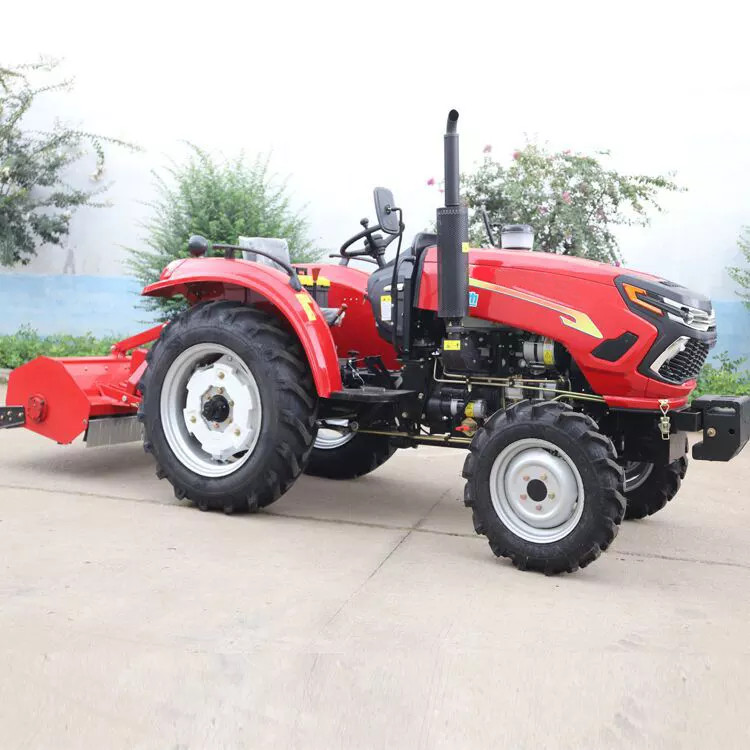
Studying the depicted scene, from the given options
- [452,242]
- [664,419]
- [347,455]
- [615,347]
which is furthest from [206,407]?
[664,419]

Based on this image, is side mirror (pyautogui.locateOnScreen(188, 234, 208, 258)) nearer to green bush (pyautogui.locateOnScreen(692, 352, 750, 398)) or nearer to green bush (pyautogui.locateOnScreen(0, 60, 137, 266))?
green bush (pyautogui.locateOnScreen(692, 352, 750, 398))

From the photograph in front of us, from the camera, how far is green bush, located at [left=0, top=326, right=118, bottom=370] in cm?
1024

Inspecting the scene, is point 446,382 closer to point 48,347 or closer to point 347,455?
point 347,455

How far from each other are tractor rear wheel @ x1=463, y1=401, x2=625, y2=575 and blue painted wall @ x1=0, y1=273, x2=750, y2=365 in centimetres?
786

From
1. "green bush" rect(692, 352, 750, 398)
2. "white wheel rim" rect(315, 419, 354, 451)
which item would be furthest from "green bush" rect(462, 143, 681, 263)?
"white wheel rim" rect(315, 419, 354, 451)

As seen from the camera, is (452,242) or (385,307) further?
(385,307)

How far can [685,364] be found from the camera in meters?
3.85

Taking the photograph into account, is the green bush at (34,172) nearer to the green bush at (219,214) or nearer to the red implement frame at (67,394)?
the green bush at (219,214)

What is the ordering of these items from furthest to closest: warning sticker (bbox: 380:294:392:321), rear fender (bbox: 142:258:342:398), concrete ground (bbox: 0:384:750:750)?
warning sticker (bbox: 380:294:392:321), rear fender (bbox: 142:258:342:398), concrete ground (bbox: 0:384:750:750)

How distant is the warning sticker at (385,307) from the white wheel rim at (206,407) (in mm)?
699

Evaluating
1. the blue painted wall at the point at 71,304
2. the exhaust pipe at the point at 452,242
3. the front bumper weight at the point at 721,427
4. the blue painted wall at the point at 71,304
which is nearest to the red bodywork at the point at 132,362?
the exhaust pipe at the point at 452,242

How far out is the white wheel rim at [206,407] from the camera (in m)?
4.44

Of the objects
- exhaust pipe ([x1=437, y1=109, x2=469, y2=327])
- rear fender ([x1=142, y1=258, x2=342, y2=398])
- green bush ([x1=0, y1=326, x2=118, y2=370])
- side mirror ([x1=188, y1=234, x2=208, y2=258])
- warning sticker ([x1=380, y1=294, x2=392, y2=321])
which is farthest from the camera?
green bush ([x1=0, y1=326, x2=118, y2=370])

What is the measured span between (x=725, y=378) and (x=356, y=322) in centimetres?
460
